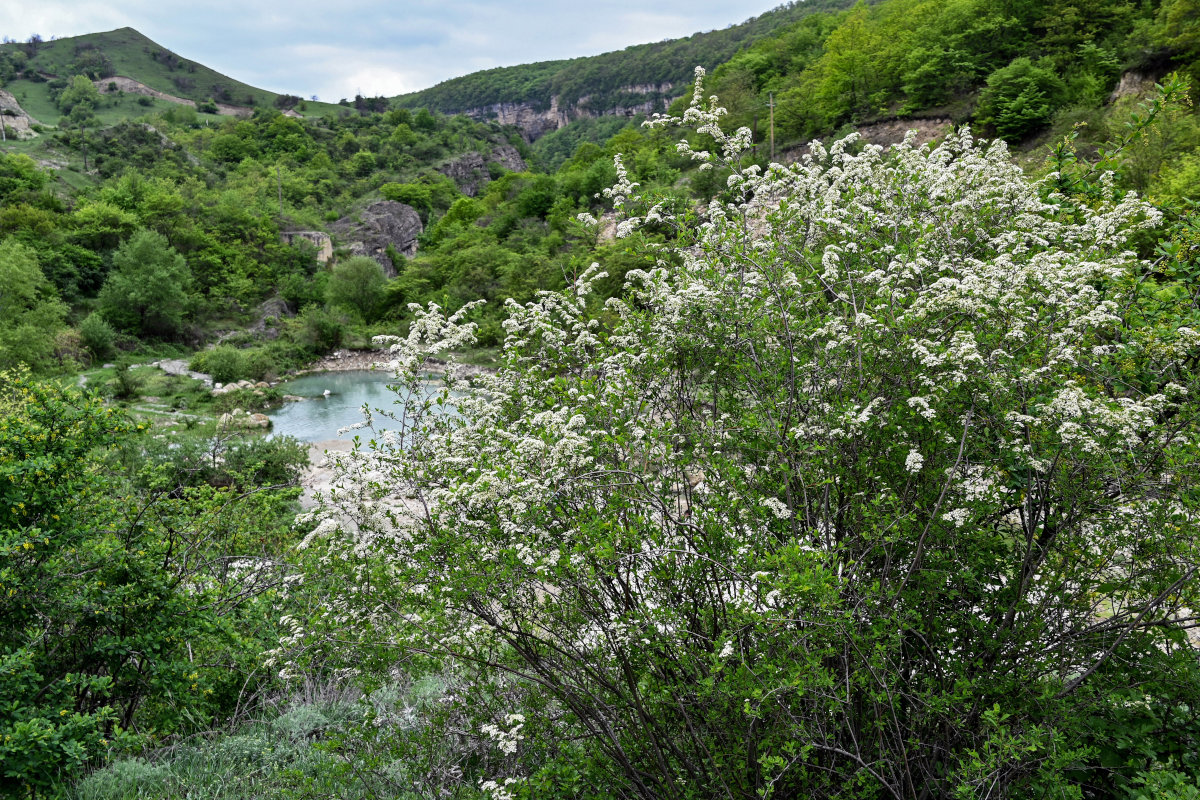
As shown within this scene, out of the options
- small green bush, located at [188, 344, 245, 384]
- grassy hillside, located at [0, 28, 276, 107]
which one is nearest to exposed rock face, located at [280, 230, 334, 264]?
small green bush, located at [188, 344, 245, 384]

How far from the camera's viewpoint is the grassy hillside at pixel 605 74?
92.3 metres

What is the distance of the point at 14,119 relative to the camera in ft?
229

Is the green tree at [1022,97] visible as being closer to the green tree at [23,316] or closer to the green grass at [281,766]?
the green grass at [281,766]

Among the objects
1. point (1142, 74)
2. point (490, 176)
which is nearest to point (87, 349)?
point (1142, 74)

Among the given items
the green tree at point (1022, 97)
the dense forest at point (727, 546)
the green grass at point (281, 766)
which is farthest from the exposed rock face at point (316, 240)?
the green grass at point (281, 766)

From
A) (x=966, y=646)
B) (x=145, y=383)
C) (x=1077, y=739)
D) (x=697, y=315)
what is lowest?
(x=145, y=383)

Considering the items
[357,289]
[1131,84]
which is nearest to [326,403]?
[357,289]

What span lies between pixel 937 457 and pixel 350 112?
130966 mm

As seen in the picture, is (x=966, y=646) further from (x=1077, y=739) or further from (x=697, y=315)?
(x=697, y=315)

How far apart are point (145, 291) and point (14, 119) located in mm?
58504

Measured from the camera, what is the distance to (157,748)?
4359 millimetres

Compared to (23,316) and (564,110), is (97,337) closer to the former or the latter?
(23,316)

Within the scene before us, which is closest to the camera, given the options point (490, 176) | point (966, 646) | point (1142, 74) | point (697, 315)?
point (966, 646)

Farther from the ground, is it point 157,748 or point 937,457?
point 937,457
